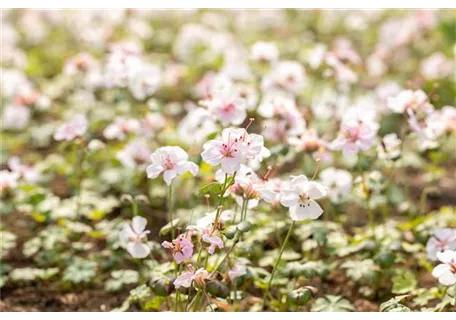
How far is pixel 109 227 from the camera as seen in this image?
289 cm

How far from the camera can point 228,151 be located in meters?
2.14

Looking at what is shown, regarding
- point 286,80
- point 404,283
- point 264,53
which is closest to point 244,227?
point 404,283

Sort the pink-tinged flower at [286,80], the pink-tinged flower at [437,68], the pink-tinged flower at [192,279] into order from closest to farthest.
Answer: the pink-tinged flower at [192,279] → the pink-tinged flower at [286,80] → the pink-tinged flower at [437,68]

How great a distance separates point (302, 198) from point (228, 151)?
236 mm

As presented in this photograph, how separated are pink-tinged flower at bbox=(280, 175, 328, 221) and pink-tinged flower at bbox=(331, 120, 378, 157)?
397 millimetres

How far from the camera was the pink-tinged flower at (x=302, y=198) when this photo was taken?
219cm

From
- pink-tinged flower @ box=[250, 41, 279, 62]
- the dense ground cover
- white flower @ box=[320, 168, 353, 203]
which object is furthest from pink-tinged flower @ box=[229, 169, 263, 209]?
pink-tinged flower @ box=[250, 41, 279, 62]

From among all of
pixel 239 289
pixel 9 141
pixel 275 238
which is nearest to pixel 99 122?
pixel 9 141

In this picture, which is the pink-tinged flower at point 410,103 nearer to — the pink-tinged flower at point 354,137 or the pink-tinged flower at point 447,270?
the pink-tinged flower at point 354,137

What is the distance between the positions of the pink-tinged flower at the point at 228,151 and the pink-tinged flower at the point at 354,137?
505mm

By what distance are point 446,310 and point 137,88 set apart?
1.37 m

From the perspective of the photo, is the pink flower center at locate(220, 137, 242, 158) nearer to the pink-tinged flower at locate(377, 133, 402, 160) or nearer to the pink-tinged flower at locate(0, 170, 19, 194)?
the pink-tinged flower at locate(377, 133, 402, 160)

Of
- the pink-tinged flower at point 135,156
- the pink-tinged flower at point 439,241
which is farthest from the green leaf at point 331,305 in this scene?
the pink-tinged flower at point 135,156
